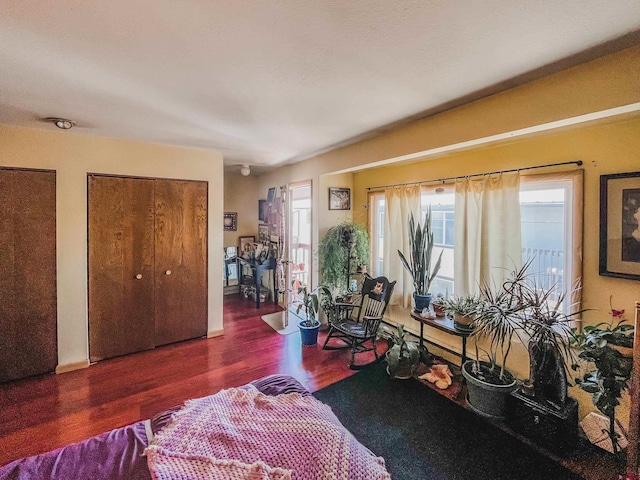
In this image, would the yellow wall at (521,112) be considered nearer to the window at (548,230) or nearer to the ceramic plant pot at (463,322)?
the window at (548,230)

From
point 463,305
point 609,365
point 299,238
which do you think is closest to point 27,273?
point 299,238

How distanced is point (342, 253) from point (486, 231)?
1.63 m

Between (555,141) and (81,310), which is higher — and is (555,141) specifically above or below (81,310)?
above

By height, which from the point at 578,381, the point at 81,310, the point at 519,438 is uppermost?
the point at 81,310

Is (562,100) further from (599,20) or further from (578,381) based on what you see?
(578,381)

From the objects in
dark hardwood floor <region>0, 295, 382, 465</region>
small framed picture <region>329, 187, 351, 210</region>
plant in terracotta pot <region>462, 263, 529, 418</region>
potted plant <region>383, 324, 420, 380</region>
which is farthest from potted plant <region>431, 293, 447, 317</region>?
small framed picture <region>329, 187, 351, 210</region>

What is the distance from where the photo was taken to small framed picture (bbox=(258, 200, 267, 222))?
18.0ft

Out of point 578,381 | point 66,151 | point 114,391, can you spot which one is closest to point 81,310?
point 114,391

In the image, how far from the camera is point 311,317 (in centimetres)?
364

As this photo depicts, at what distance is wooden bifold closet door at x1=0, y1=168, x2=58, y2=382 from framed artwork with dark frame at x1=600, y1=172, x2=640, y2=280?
4.59 m

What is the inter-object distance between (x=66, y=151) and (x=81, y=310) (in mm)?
1590

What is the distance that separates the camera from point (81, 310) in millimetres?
2957

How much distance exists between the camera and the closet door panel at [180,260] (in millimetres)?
3344

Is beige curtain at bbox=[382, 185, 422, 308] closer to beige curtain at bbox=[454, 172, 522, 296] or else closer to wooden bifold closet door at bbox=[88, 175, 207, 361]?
beige curtain at bbox=[454, 172, 522, 296]
